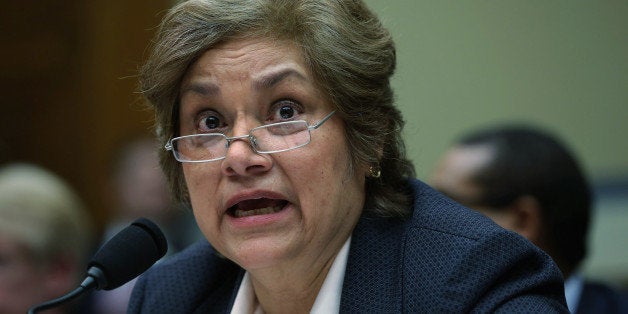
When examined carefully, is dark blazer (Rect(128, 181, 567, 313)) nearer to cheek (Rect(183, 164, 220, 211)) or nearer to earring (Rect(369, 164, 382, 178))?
earring (Rect(369, 164, 382, 178))

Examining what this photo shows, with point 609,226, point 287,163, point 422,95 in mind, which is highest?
point 287,163

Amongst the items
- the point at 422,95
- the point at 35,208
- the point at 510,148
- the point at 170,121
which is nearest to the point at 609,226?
the point at 422,95

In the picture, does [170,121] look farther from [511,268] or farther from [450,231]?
[511,268]

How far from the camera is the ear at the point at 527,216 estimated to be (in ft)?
9.68

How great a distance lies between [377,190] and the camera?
88.9 inches

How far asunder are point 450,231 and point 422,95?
278 centimetres

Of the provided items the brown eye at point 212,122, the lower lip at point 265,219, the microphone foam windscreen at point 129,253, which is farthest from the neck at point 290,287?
the brown eye at point 212,122

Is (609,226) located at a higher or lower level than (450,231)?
lower

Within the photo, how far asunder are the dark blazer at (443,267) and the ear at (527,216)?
0.74 meters

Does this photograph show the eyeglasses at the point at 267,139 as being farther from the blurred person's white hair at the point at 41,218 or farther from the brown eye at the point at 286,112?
the blurred person's white hair at the point at 41,218

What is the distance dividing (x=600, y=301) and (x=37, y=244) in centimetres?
177

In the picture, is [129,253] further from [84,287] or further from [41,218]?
[41,218]

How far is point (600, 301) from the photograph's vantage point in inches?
116

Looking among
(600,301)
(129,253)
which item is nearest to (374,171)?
(129,253)
